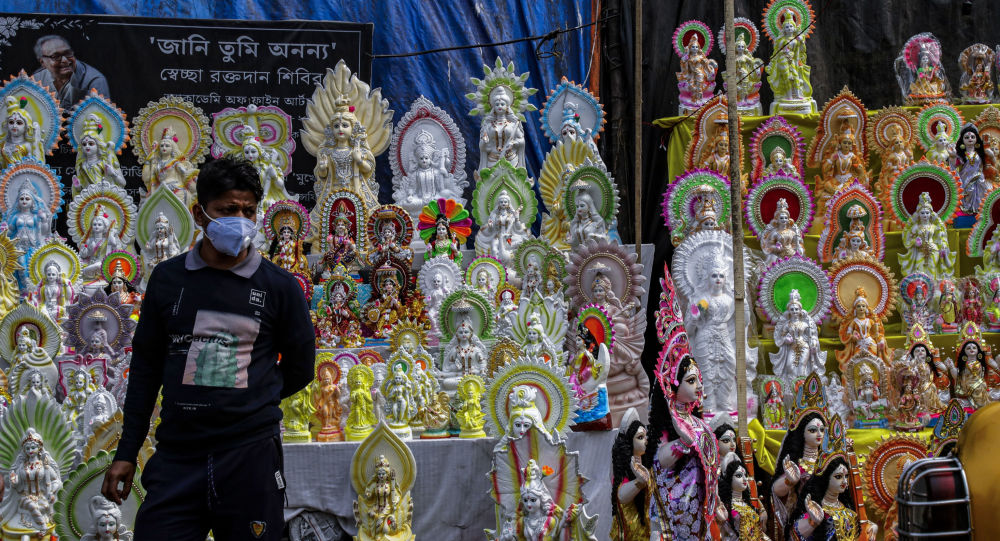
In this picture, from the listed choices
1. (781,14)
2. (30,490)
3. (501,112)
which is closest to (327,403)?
(30,490)

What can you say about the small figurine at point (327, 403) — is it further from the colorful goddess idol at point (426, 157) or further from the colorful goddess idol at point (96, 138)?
the colorful goddess idol at point (96, 138)

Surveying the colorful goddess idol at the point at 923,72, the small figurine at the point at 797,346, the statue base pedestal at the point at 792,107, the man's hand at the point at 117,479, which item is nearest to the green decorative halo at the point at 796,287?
the small figurine at the point at 797,346

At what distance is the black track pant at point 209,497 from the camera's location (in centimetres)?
268

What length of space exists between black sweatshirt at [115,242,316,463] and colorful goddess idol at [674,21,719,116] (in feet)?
18.9

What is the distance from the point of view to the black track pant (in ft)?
8.78

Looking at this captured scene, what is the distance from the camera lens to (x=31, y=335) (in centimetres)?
694

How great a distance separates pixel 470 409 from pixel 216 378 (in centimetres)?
330

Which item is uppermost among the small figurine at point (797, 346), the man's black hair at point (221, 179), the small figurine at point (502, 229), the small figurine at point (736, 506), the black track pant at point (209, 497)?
the small figurine at point (502, 229)

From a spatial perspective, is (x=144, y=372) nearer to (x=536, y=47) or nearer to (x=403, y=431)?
(x=403, y=431)

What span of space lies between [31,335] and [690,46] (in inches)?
190

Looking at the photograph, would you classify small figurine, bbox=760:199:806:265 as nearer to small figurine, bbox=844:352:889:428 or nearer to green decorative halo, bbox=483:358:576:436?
small figurine, bbox=844:352:889:428

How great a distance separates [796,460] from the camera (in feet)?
16.6

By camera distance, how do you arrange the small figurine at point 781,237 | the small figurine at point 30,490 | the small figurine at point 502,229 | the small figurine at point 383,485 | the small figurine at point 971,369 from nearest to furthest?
the small figurine at point 30,490
the small figurine at point 383,485
the small figurine at point 971,369
the small figurine at point 781,237
the small figurine at point 502,229

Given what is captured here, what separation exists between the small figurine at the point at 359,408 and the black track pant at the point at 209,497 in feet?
10.6
